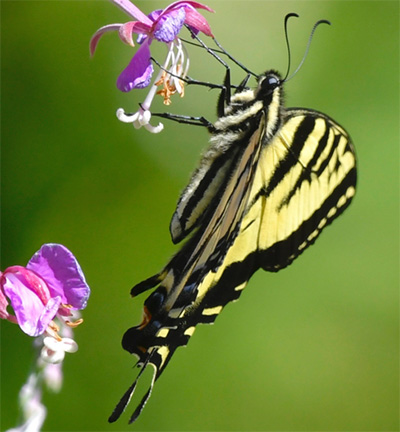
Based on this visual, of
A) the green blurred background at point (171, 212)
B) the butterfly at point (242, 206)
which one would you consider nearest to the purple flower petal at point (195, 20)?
the butterfly at point (242, 206)

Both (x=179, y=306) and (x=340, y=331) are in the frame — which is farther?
(x=340, y=331)

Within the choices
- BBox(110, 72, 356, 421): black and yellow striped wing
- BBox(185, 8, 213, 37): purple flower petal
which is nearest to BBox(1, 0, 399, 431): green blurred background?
BBox(110, 72, 356, 421): black and yellow striped wing

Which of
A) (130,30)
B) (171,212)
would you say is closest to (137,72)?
(130,30)

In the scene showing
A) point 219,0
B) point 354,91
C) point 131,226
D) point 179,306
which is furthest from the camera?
point 354,91

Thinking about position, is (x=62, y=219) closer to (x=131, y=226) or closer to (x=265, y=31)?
(x=131, y=226)

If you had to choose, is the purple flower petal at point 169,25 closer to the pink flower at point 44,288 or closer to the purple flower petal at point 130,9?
the purple flower petal at point 130,9

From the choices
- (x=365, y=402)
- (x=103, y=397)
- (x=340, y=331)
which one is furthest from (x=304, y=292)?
(x=103, y=397)

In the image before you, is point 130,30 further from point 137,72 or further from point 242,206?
point 242,206
